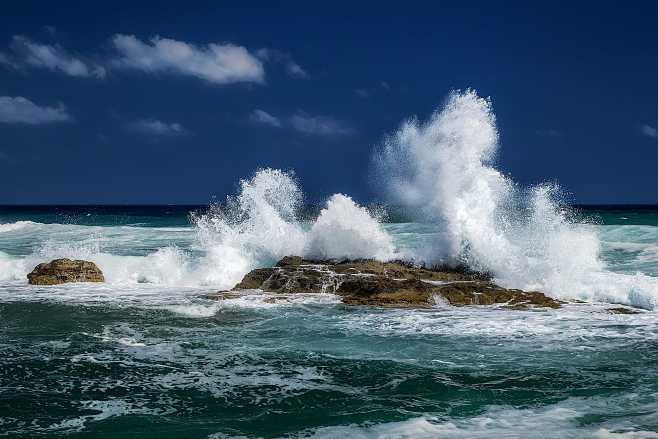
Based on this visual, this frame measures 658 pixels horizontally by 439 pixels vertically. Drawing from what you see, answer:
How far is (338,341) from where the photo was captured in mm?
10648

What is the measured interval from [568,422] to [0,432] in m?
5.51

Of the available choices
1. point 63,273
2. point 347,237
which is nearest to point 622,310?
point 347,237

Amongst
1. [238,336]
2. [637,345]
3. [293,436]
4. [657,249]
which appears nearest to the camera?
[293,436]

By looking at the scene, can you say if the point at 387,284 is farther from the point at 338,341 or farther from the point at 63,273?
the point at 63,273

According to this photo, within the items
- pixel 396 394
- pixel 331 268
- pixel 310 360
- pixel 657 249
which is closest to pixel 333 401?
pixel 396 394

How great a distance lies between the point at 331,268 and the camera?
16.3m

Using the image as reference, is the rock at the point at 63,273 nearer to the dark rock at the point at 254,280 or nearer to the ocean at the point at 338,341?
the ocean at the point at 338,341

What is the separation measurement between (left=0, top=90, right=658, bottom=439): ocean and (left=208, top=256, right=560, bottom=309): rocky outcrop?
51 centimetres

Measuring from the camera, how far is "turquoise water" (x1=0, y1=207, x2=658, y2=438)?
691cm

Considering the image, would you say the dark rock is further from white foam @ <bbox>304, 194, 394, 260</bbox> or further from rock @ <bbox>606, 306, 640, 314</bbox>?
rock @ <bbox>606, 306, 640, 314</bbox>

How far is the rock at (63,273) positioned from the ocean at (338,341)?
47 cm

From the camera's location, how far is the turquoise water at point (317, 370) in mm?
6914

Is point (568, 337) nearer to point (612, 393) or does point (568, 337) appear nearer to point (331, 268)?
point (612, 393)

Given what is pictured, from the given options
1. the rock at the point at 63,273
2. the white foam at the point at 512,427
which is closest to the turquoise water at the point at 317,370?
the white foam at the point at 512,427
